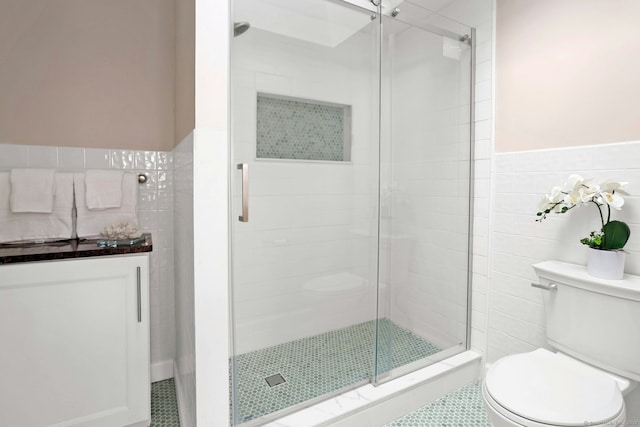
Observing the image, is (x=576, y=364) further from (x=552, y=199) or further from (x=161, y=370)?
(x=161, y=370)

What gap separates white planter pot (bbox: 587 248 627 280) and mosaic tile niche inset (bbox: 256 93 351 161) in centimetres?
118

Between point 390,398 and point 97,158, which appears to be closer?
point 390,398

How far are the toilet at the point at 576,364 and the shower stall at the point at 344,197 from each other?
61cm

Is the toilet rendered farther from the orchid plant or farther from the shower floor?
the shower floor

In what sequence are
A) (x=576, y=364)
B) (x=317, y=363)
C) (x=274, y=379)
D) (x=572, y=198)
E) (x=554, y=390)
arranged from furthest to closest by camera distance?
(x=317, y=363), (x=274, y=379), (x=572, y=198), (x=576, y=364), (x=554, y=390)

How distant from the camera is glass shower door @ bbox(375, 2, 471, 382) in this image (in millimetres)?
1837

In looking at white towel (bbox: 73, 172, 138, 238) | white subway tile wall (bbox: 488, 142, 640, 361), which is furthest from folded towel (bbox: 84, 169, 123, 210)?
white subway tile wall (bbox: 488, 142, 640, 361)

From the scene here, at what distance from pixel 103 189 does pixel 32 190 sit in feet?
0.93

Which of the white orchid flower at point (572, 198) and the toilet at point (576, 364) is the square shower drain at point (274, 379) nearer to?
the toilet at point (576, 364)

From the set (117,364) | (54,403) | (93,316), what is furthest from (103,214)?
(54,403)

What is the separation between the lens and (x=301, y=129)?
1.62 m

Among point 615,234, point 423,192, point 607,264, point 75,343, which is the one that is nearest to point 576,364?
point 607,264

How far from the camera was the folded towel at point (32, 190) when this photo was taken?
1.55 meters

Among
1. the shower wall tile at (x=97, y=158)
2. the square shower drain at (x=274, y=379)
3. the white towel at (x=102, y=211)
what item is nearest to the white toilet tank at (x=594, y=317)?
the square shower drain at (x=274, y=379)
